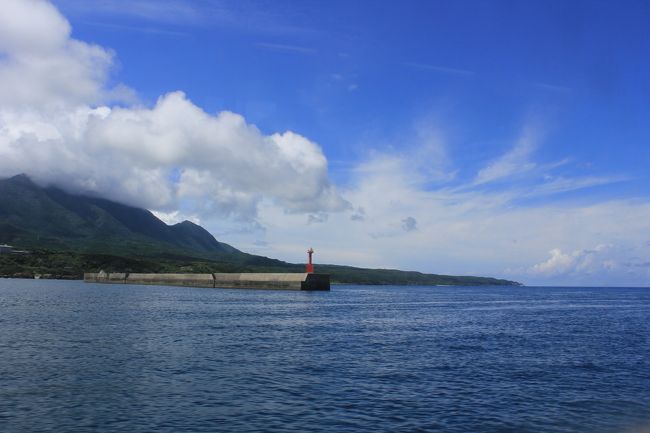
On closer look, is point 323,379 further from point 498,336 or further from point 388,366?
point 498,336

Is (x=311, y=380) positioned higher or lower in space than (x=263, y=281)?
lower

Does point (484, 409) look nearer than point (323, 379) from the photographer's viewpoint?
Yes

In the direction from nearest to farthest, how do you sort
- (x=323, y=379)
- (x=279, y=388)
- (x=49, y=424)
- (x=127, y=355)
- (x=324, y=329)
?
(x=49, y=424)
(x=279, y=388)
(x=323, y=379)
(x=127, y=355)
(x=324, y=329)

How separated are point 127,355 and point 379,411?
797 inches

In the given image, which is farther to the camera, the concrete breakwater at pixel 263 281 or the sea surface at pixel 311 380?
the concrete breakwater at pixel 263 281

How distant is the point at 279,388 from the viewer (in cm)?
2641

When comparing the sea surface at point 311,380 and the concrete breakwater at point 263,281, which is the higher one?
the concrete breakwater at point 263,281

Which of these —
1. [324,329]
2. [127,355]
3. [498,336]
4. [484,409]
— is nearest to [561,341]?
[498,336]

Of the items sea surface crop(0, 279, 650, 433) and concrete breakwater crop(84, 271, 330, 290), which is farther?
concrete breakwater crop(84, 271, 330, 290)

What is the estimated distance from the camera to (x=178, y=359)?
34062 mm

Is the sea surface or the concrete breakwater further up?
the concrete breakwater

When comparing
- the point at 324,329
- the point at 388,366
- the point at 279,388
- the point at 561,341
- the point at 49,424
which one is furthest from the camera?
the point at 324,329

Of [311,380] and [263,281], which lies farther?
[263,281]

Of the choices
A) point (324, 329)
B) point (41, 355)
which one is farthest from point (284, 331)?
point (41, 355)
